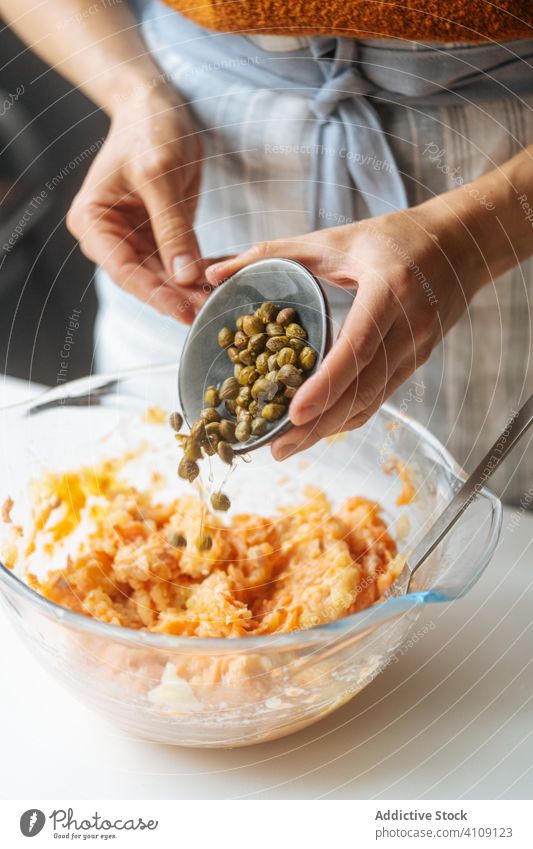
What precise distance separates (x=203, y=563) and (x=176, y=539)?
0.09 ft

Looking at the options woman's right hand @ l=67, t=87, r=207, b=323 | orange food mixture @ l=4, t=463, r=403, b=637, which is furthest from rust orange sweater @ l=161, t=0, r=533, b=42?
orange food mixture @ l=4, t=463, r=403, b=637

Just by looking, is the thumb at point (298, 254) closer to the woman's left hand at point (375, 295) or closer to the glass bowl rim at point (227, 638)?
the woman's left hand at point (375, 295)

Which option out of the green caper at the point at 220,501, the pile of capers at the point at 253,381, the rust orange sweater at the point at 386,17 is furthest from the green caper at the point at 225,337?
the rust orange sweater at the point at 386,17

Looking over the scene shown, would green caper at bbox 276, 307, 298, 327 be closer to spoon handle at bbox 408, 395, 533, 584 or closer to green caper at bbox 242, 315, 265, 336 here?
green caper at bbox 242, 315, 265, 336

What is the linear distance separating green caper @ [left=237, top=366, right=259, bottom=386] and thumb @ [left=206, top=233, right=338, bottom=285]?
0.06 meters

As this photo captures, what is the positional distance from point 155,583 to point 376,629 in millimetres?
158

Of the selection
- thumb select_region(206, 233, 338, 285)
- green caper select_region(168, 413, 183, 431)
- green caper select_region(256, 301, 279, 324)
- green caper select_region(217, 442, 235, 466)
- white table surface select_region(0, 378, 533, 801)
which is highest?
thumb select_region(206, 233, 338, 285)

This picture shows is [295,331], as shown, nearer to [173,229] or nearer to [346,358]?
[346,358]

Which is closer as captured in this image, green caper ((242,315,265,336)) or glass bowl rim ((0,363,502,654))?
glass bowl rim ((0,363,502,654))

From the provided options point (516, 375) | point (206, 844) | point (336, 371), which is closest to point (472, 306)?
point (516, 375)

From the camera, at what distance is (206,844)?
1.50 feet

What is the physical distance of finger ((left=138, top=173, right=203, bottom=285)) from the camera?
0.57 metres

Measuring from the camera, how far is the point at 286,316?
484mm

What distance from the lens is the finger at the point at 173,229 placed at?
0.57 metres
